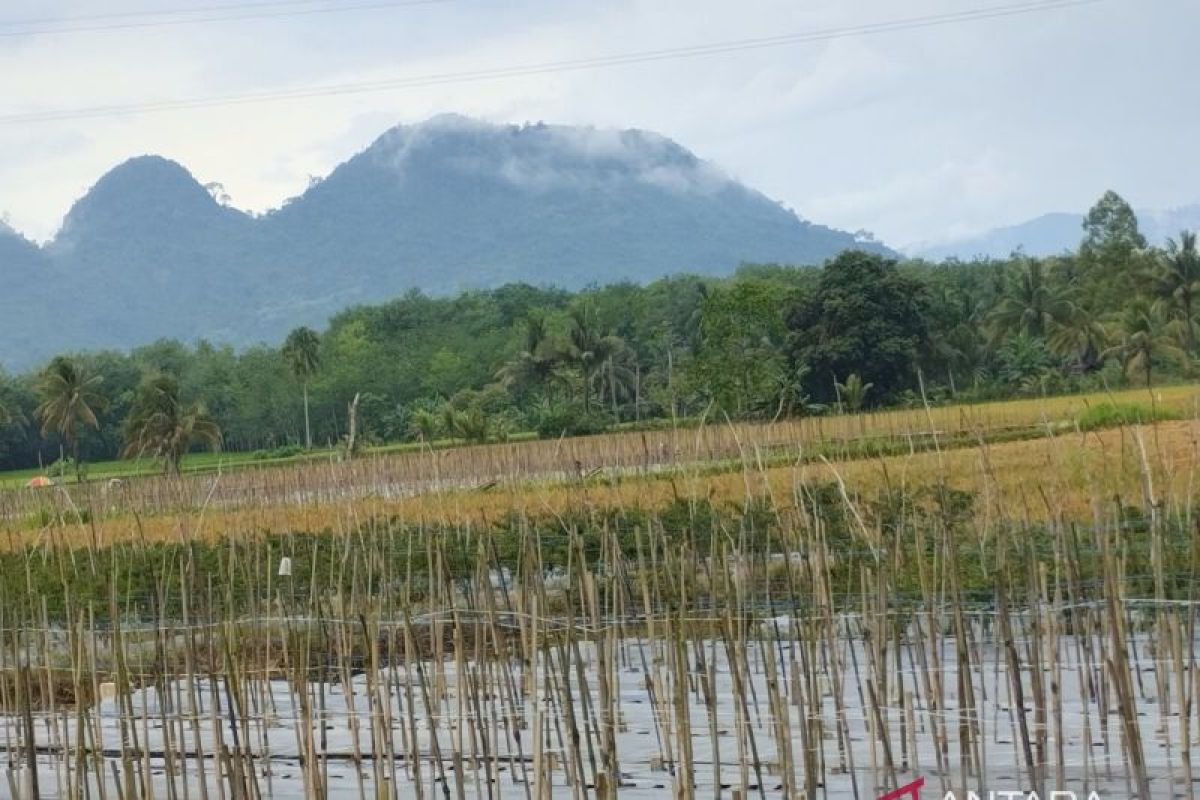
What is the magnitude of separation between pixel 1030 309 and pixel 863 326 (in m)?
7.55

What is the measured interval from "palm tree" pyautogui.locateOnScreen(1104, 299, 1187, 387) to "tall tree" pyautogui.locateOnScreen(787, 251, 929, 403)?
4.50 meters

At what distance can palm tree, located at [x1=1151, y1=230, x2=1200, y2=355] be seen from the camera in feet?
121

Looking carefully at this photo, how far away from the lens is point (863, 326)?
33938 millimetres

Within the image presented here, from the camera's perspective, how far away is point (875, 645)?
502 cm

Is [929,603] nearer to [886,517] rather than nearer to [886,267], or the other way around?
[886,517]

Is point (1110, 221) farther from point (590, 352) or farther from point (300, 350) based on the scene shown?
point (300, 350)

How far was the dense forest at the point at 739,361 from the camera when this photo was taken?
32.1m

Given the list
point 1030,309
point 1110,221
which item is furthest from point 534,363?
point 1110,221

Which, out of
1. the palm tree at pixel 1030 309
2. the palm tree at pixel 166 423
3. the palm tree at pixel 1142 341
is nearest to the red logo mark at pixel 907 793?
the palm tree at pixel 166 423

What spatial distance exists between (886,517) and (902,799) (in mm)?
3695

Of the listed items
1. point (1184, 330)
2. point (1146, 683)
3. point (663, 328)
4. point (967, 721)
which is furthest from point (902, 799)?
point (663, 328)

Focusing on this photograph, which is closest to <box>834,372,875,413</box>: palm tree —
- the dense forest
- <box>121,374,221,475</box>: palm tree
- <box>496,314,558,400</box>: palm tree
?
the dense forest

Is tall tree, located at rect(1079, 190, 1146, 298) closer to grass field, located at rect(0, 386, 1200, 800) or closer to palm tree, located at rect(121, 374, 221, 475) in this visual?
palm tree, located at rect(121, 374, 221, 475)

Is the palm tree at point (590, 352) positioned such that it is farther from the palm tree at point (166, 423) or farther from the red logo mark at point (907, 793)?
the red logo mark at point (907, 793)
